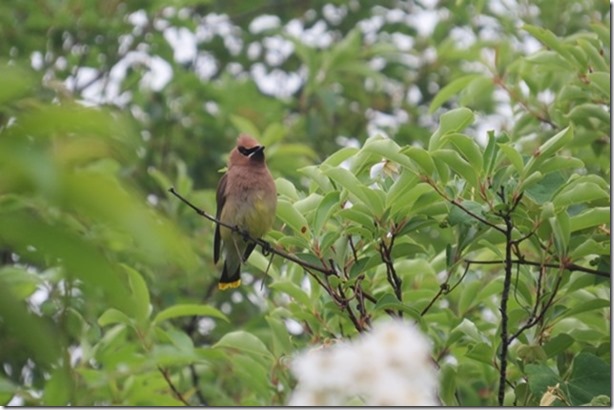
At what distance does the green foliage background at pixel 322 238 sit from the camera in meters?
1.08

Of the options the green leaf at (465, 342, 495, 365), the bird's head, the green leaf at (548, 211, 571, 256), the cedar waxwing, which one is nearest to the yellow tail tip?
the cedar waxwing

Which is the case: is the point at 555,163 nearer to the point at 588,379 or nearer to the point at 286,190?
the point at 588,379

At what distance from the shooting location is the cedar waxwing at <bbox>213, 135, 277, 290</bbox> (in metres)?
4.64

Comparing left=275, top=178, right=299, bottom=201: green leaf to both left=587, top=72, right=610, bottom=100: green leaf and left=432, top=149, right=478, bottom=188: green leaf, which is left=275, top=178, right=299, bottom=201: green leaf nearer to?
left=432, top=149, right=478, bottom=188: green leaf

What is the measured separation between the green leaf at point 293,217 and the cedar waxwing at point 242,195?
1107mm

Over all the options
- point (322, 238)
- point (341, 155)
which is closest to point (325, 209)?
point (322, 238)

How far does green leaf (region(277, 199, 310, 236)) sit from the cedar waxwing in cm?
111

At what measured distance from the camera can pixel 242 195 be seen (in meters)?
4.89

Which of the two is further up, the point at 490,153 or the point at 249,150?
the point at 490,153

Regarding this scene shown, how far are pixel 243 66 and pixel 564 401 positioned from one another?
614 centimetres

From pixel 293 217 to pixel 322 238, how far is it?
13cm

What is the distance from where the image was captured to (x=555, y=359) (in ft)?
12.3

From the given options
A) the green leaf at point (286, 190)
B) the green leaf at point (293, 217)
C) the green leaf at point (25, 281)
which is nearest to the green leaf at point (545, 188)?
the green leaf at point (293, 217)

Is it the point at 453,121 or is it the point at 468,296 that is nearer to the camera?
the point at 453,121
